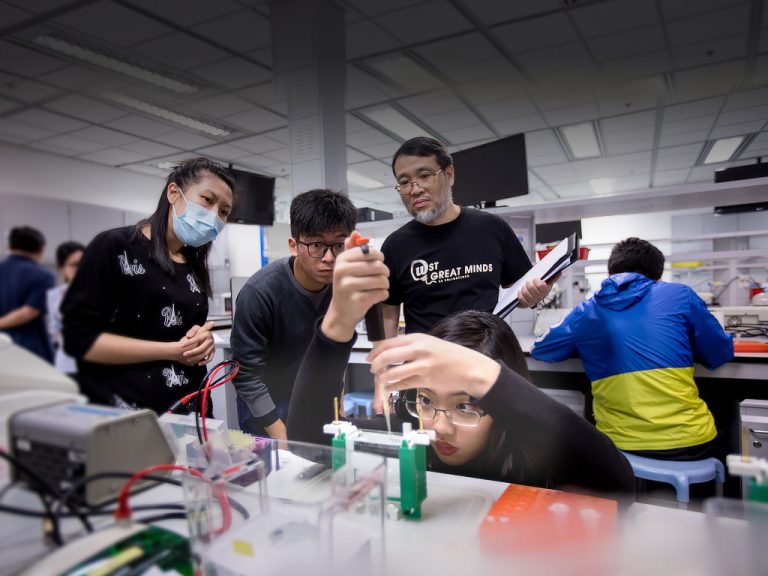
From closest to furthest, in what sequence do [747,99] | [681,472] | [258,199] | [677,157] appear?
[258,199], [681,472], [747,99], [677,157]

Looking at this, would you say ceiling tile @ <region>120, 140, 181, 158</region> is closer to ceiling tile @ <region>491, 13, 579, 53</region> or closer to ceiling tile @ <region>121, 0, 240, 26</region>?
ceiling tile @ <region>121, 0, 240, 26</region>

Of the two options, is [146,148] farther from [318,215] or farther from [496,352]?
[496,352]

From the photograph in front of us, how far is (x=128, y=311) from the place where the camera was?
42 cm

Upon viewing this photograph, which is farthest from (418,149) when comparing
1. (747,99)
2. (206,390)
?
(747,99)

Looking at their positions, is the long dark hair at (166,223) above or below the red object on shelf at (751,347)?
above

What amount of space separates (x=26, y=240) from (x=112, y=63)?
24 cm

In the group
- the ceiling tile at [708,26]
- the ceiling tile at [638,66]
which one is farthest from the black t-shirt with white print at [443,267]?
the ceiling tile at [638,66]

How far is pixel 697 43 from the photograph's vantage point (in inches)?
112

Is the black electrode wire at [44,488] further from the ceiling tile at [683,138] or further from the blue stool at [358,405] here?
the ceiling tile at [683,138]

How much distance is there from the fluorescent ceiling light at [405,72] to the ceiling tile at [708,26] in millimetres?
1990

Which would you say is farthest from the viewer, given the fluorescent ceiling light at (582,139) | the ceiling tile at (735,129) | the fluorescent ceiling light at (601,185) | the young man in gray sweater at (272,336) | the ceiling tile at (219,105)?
the fluorescent ceiling light at (601,185)

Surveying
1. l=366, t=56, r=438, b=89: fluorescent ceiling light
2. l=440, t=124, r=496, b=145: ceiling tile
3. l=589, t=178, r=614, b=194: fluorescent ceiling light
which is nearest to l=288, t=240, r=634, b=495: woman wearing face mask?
l=366, t=56, r=438, b=89: fluorescent ceiling light

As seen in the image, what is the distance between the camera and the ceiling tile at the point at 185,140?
0.52 meters

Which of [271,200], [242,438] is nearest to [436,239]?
[271,200]
